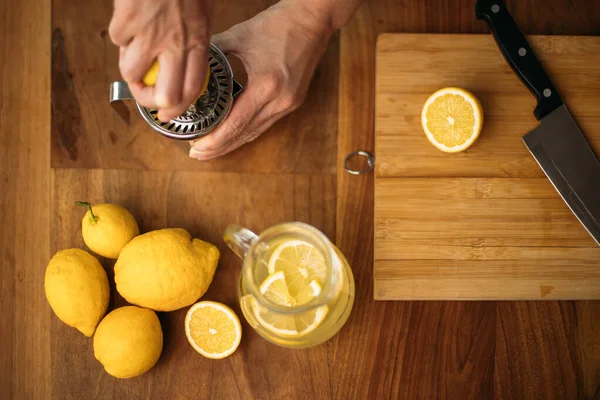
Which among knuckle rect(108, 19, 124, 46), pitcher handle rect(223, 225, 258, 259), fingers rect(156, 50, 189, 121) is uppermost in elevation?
knuckle rect(108, 19, 124, 46)

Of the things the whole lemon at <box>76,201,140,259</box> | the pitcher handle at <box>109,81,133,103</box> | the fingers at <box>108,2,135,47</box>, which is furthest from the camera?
the whole lemon at <box>76,201,140,259</box>

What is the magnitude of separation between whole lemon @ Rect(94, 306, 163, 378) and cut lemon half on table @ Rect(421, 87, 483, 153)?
0.65 m

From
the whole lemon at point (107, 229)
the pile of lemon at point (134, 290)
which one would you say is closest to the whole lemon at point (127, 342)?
the pile of lemon at point (134, 290)

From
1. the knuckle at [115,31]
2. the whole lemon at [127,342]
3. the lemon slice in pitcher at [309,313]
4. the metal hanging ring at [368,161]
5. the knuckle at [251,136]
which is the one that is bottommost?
the whole lemon at [127,342]

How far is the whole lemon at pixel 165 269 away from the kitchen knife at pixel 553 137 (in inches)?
26.2

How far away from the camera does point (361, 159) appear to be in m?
1.15

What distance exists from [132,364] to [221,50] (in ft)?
1.95

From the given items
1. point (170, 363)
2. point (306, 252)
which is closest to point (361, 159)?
point (306, 252)

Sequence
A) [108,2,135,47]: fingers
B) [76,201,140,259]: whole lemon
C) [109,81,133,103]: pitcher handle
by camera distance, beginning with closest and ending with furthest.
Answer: [108,2,135,47]: fingers
[109,81,133,103]: pitcher handle
[76,201,140,259]: whole lemon

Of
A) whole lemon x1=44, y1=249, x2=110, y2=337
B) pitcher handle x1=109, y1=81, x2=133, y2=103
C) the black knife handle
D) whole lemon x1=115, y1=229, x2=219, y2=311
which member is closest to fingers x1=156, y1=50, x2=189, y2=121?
pitcher handle x1=109, y1=81, x2=133, y2=103

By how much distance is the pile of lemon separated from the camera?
1021mm

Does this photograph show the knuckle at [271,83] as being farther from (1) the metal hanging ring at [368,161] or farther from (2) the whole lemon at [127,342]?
(2) the whole lemon at [127,342]

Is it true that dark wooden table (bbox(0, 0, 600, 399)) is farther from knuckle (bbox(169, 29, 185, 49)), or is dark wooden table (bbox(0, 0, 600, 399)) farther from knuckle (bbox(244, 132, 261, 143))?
knuckle (bbox(169, 29, 185, 49))

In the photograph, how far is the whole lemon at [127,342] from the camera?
1.02 meters
